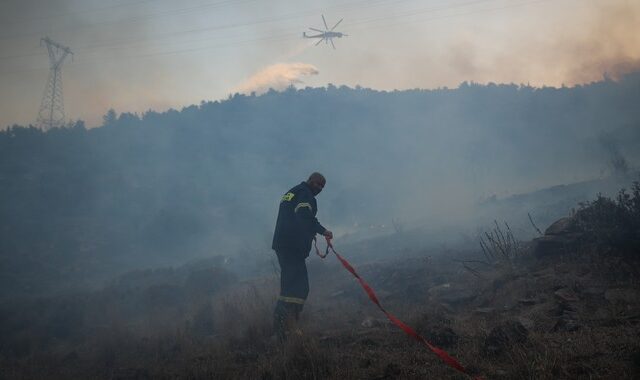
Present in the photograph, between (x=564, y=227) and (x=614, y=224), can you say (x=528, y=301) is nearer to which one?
(x=614, y=224)

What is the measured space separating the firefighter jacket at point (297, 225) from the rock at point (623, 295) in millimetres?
3419

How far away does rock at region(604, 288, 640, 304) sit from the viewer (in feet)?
13.8

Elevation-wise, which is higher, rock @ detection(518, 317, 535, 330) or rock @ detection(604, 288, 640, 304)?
rock @ detection(518, 317, 535, 330)

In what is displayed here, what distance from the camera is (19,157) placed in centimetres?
3566

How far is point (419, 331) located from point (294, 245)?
6.04 ft

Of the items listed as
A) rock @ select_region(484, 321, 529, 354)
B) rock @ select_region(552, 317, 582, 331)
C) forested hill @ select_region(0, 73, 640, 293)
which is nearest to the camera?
rock @ select_region(484, 321, 529, 354)

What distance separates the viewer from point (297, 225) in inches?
197

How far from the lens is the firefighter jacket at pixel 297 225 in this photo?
5004 millimetres

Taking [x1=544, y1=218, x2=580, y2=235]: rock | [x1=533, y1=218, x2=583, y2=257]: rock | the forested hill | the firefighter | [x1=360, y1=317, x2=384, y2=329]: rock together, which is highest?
the forested hill

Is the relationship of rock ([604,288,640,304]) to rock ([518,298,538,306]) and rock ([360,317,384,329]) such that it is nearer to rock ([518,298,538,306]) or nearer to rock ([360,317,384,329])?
rock ([518,298,538,306])

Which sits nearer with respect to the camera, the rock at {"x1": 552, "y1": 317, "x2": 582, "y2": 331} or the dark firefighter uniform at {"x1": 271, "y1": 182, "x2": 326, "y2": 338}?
the rock at {"x1": 552, "y1": 317, "x2": 582, "y2": 331}

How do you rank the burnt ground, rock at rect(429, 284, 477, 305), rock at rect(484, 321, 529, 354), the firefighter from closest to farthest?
the burnt ground → rock at rect(484, 321, 529, 354) → the firefighter → rock at rect(429, 284, 477, 305)

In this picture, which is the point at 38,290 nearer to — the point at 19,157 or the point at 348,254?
the point at 348,254

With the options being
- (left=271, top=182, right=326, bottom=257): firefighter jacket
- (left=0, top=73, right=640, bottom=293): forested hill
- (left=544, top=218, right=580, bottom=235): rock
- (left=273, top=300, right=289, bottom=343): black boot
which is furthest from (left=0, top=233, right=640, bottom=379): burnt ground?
(left=0, top=73, right=640, bottom=293): forested hill
